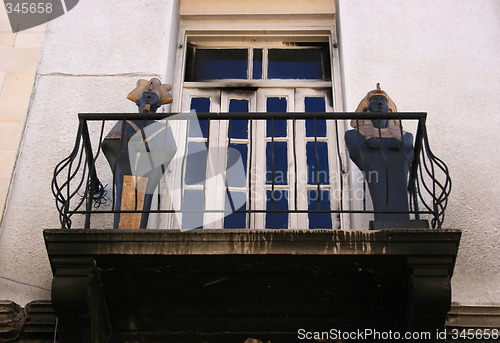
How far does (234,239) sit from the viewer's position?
5816 mm

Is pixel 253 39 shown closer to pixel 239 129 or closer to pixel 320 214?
pixel 239 129

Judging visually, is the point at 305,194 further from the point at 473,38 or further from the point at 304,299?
the point at 473,38

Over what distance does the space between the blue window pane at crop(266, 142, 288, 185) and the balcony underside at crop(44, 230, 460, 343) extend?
1498 mm

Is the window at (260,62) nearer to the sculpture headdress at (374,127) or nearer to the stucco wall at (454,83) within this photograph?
the stucco wall at (454,83)

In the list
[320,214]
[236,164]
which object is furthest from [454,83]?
[236,164]

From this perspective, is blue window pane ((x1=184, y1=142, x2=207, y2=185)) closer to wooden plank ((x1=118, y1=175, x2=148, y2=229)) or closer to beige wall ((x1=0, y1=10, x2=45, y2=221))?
wooden plank ((x1=118, y1=175, x2=148, y2=229))

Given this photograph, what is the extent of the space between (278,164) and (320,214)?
644 millimetres

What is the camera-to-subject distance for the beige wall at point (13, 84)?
7293mm

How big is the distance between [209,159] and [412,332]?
103 inches

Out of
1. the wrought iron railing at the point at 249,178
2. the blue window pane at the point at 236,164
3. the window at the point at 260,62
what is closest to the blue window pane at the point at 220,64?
the window at the point at 260,62

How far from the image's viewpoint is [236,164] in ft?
24.7

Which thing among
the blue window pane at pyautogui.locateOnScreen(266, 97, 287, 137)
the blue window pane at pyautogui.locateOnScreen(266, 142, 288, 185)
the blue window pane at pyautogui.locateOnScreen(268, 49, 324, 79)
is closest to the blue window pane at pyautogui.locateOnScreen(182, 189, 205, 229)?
the blue window pane at pyautogui.locateOnScreen(266, 142, 288, 185)

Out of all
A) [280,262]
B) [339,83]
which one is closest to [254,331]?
[280,262]

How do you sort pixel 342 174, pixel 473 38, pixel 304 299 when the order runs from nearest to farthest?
1. pixel 304 299
2. pixel 342 174
3. pixel 473 38
